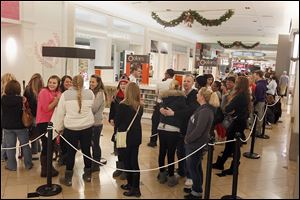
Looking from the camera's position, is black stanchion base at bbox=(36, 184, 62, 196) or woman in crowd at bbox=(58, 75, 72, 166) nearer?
black stanchion base at bbox=(36, 184, 62, 196)

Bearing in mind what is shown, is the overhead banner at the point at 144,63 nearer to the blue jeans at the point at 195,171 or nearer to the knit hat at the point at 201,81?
the knit hat at the point at 201,81

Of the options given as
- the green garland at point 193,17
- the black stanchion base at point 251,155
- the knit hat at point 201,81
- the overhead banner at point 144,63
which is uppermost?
the green garland at point 193,17

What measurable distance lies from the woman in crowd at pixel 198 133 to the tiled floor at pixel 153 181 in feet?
0.85

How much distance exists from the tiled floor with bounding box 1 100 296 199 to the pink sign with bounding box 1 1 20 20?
4.77 ft

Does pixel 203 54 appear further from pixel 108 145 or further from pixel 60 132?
pixel 60 132

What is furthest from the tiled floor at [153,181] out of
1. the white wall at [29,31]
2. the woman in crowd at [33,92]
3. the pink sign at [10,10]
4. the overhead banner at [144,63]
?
the overhead banner at [144,63]

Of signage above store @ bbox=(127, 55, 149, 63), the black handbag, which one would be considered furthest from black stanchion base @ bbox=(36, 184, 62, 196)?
signage above store @ bbox=(127, 55, 149, 63)

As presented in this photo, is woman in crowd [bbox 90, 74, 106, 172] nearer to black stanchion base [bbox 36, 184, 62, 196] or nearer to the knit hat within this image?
black stanchion base [bbox 36, 184, 62, 196]

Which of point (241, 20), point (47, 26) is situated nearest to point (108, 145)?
point (47, 26)

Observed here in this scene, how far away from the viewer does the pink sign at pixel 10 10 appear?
7.97 feet

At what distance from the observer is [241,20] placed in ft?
36.2

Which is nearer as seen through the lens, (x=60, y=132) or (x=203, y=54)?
(x=60, y=132)

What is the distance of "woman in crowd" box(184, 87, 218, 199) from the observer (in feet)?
11.0

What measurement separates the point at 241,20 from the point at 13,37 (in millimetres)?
9838
